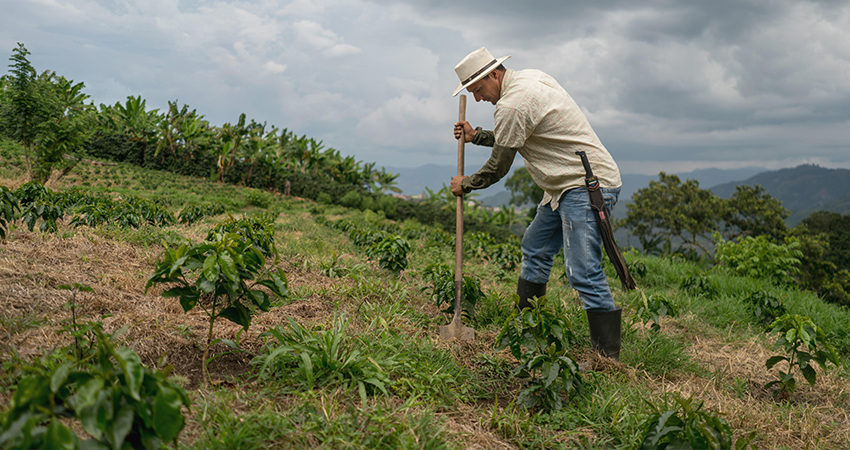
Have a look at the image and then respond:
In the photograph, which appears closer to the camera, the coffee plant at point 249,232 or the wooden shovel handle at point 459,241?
the coffee plant at point 249,232

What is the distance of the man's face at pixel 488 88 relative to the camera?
3.16 meters

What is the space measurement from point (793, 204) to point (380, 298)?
223721mm

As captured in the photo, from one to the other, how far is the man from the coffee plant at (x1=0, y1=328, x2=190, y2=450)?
2504mm

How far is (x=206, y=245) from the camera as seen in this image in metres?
1.98

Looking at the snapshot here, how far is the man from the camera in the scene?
2.98 m

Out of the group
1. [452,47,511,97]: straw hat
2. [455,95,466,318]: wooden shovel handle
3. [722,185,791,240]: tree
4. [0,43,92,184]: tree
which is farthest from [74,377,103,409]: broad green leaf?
[722,185,791,240]: tree

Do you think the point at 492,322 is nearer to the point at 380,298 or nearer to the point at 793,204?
the point at 380,298

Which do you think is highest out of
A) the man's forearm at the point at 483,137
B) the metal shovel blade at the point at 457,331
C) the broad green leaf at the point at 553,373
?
the man's forearm at the point at 483,137

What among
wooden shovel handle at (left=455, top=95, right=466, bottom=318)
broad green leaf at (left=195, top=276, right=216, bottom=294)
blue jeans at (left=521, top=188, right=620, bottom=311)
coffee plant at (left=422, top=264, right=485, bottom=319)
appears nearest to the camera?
broad green leaf at (left=195, top=276, right=216, bottom=294)

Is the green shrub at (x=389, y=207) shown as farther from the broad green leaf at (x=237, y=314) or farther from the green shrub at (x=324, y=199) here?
the broad green leaf at (x=237, y=314)

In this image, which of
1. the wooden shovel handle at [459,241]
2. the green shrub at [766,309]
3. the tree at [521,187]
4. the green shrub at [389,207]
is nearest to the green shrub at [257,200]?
the green shrub at [389,207]

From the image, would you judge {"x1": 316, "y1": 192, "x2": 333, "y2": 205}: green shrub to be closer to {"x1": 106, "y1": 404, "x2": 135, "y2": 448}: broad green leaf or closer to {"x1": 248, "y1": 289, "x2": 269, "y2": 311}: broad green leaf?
{"x1": 248, "y1": 289, "x2": 269, "y2": 311}: broad green leaf

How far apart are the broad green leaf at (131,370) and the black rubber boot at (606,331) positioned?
2745 mm

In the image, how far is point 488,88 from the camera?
3.18 m
